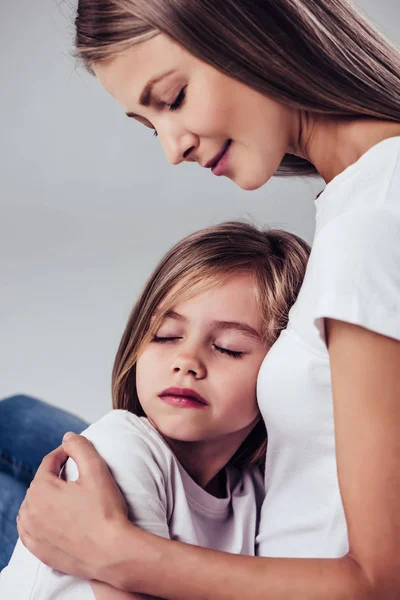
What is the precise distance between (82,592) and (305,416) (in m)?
0.39

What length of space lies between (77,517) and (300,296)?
0.43 meters

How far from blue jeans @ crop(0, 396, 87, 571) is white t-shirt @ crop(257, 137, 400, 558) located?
0.52m

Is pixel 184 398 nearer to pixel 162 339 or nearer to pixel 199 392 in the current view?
pixel 199 392

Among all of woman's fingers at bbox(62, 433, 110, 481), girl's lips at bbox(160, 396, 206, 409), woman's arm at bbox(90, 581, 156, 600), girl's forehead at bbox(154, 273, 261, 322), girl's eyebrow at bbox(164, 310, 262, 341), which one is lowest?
woman's arm at bbox(90, 581, 156, 600)

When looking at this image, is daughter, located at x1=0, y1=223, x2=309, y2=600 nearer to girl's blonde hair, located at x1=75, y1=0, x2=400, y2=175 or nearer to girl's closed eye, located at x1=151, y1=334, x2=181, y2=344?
girl's closed eye, located at x1=151, y1=334, x2=181, y2=344

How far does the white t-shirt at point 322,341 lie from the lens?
1.06 meters

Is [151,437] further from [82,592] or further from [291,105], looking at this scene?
[291,105]

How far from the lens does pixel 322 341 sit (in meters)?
1.13

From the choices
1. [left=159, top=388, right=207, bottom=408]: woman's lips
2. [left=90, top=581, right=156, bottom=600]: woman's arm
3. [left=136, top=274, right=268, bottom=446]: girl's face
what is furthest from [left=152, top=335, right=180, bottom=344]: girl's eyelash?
[left=90, top=581, right=156, bottom=600]: woman's arm

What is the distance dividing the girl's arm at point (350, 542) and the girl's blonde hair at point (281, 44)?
0.37 metres

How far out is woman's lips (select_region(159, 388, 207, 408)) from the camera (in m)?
1.45

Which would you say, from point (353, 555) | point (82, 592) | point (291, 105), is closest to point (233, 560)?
point (353, 555)

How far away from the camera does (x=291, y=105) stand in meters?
1.27

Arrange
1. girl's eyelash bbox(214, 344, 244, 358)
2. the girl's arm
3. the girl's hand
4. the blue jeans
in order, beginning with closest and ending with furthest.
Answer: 1. the girl's arm
2. the girl's hand
3. girl's eyelash bbox(214, 344, 244, 358)
4. the blue jeans
